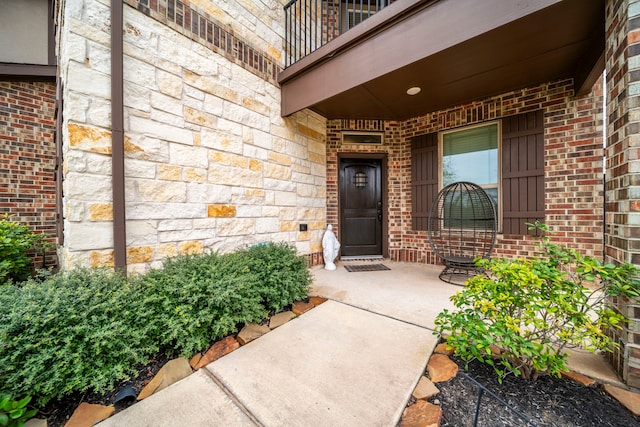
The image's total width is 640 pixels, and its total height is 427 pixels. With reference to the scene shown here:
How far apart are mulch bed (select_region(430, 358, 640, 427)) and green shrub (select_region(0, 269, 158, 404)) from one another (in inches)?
→ 68.7

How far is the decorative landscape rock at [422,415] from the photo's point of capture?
1.06 metres

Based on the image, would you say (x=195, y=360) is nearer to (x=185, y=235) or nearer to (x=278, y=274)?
(x=278, y=274)

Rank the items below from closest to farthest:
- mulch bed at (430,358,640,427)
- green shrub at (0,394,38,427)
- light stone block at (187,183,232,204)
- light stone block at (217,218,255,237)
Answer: green shrub at (0,394,38,427) → mulch bed at (430,358,640,427) → light stone block at (187,183,232,204) → light stone block at (217,218,255,237)

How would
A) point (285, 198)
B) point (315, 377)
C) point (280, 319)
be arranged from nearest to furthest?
point (315, 377) → point (280, 319) → point (285, 198)

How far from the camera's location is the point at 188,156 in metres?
2.31

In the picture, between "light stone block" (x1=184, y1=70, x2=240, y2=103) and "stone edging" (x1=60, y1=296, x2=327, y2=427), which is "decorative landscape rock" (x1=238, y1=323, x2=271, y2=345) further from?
"light stone block" (x1=184, y1=70, x2=240, y2=103)

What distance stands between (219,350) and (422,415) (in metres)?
1.29

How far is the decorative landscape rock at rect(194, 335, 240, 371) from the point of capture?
1524 millimetres

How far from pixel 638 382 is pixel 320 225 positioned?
3207 millimetres

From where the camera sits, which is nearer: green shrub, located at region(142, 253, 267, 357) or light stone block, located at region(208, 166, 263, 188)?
green shrub, located at region(142, 253, 267, 357)

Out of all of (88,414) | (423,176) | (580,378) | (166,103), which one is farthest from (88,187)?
(423,176)

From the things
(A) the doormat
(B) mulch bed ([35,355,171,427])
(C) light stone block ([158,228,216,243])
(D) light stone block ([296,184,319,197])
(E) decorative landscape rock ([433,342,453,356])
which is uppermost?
(D) light stone block ([296,184,319,197])

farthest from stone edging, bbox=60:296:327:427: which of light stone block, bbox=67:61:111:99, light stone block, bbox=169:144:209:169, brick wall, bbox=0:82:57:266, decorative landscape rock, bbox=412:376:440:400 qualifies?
brick wall, bbox=0:82:57:266

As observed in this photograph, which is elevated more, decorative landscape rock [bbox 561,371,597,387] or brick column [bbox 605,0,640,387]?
brick column [bbox 605,0,640,387]
